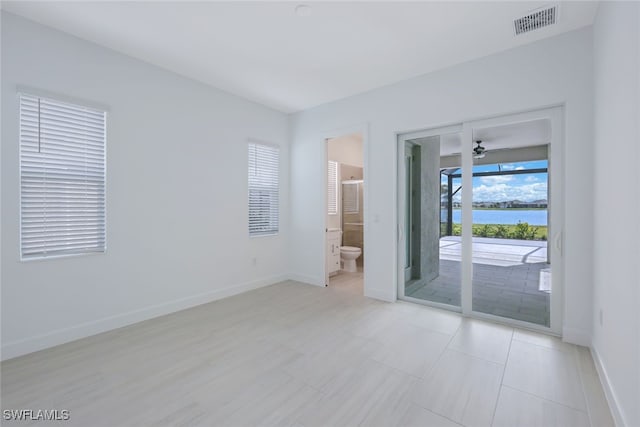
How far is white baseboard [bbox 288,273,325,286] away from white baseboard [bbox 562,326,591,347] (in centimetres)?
295

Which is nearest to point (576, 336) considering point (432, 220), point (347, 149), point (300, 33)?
point (432, 220)

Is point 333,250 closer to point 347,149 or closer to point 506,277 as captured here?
point 347,149

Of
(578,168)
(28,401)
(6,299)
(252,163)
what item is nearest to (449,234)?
(578,168)

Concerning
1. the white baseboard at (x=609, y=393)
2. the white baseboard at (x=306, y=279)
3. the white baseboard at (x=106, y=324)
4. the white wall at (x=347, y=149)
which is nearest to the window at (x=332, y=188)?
the white wall at (x=347, y=149)

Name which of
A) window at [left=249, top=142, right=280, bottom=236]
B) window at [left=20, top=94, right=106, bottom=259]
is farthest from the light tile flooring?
window at [left=249, top=142, right=280, bottom=236]

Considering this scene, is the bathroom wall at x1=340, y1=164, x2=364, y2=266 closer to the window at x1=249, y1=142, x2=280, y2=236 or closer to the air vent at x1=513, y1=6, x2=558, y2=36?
the window at x1=249, y1=142, x2=280, y2=236

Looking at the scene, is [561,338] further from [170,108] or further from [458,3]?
[170,108]

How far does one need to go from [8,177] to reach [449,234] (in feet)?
14.7

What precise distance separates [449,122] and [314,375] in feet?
10.0

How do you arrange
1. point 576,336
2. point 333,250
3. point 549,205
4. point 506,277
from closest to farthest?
1. point 576,336
2. point 549,205
3. point 506,277
4. point 333,250

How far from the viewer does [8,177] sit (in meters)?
2.37

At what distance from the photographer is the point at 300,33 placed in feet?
8.70

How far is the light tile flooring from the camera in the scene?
173cm

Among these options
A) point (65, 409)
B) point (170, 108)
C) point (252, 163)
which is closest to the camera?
point (65, 409)
